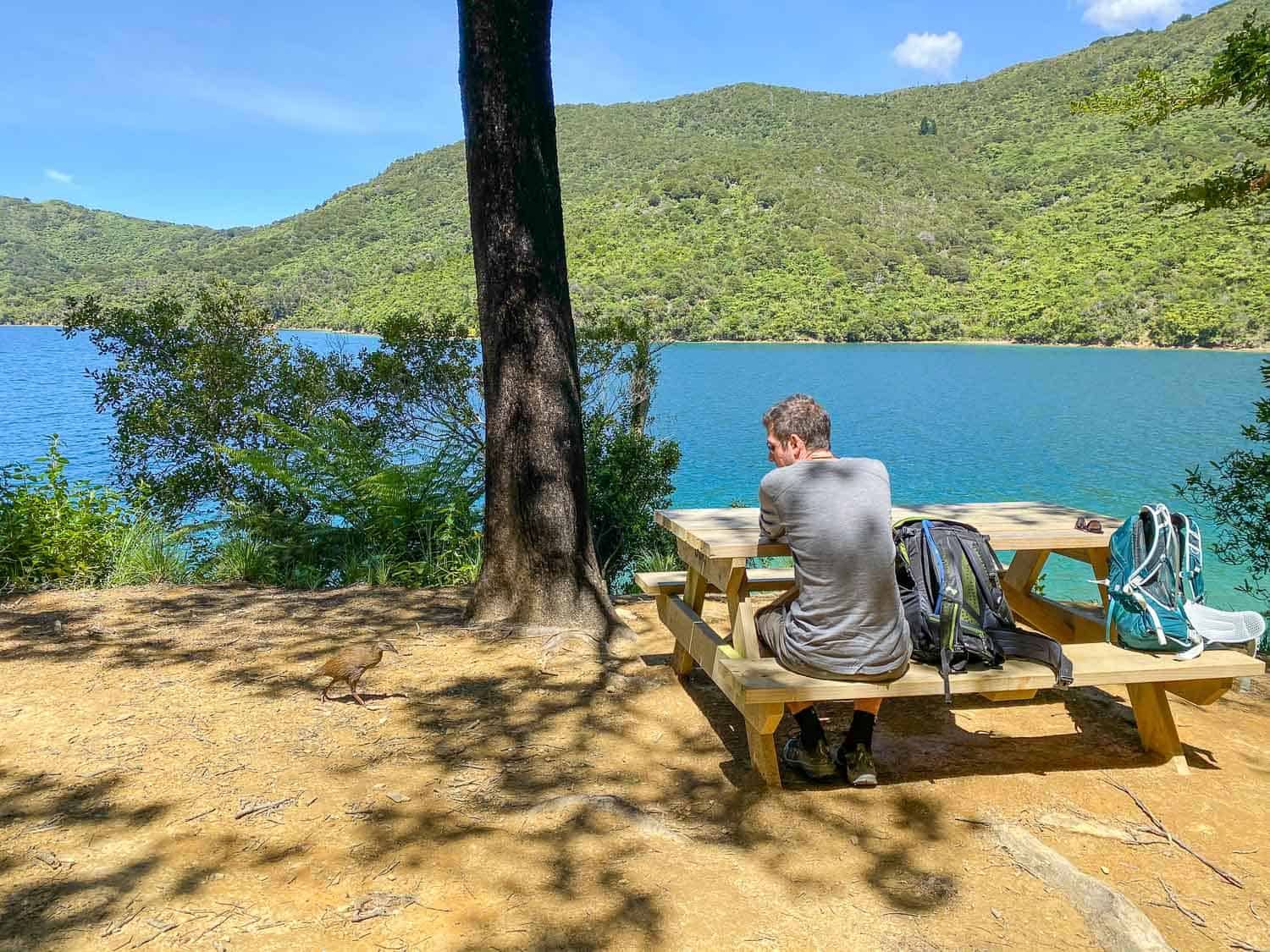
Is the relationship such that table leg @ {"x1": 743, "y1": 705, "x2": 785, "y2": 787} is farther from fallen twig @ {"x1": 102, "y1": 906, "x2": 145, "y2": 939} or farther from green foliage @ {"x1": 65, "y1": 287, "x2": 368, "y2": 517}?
green foliage @ {"x1": 65, "y1": 287, "x2": 368, "y2": 517}

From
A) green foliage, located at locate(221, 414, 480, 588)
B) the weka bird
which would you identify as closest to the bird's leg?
the weka bird

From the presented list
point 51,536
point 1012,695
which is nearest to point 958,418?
point 1012,695

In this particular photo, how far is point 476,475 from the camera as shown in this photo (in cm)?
701

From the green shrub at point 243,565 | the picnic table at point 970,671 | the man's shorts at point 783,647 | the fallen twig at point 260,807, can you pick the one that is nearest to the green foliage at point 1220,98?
the picnic table at point 970,671

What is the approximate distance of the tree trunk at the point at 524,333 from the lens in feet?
12.5

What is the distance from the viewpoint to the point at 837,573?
2.59m

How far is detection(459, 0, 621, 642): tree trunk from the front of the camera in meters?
3.80

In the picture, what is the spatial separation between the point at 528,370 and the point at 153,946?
8.82ft

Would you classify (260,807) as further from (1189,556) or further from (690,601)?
(1189,556)

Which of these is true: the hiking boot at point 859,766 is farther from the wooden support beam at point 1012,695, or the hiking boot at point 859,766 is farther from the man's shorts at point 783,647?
the wooden support beam at point 1012,695

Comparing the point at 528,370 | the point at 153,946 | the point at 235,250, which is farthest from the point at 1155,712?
the point at 235,250

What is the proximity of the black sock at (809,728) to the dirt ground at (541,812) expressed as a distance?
0.14 m

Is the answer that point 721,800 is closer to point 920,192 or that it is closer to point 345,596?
point 345,596

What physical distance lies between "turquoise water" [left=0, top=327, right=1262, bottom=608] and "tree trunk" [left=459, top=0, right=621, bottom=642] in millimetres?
6435
